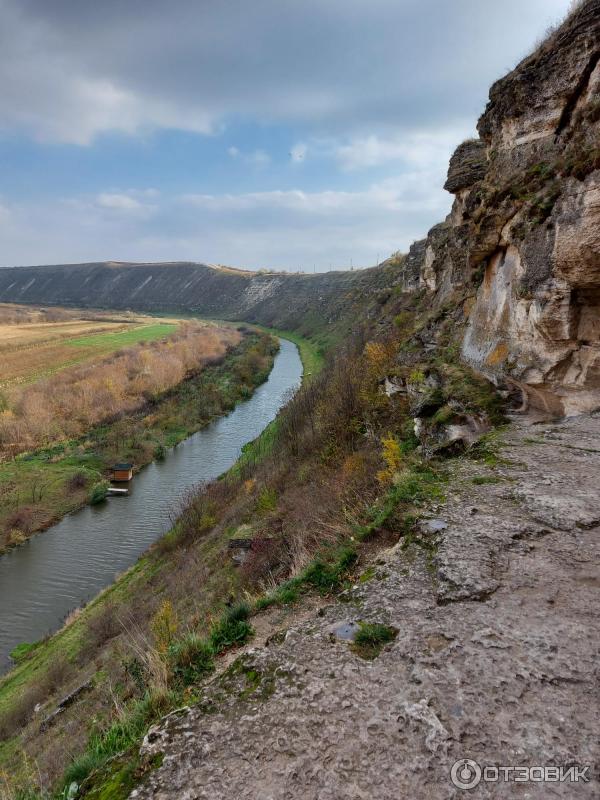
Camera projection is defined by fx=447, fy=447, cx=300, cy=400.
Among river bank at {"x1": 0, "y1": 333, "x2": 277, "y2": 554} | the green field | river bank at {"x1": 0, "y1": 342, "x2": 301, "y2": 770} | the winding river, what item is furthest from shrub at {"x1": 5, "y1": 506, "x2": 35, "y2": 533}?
the green field

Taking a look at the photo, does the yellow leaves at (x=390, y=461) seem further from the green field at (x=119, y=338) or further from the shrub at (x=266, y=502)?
the green field at (x=119, y=338)

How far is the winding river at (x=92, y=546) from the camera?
59.5 ft

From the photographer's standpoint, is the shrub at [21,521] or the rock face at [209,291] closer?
the shrub at [21,521]

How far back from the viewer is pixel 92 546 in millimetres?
22797

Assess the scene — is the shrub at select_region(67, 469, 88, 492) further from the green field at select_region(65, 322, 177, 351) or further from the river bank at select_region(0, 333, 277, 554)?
the green field at select_region(65, 322, 177, 351)

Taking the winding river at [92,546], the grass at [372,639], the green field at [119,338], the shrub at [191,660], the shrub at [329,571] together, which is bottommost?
the winding river at [92,546]

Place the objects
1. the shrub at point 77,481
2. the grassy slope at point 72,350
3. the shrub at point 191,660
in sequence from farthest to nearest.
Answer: the grassy slope at point 72,350
the shrub at point 77,481
the shrub at point 191,660

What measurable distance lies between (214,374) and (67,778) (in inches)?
2050

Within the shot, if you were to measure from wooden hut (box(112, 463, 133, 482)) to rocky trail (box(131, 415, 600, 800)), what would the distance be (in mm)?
26952

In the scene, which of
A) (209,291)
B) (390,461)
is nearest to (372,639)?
(390,461)

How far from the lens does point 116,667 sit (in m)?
11.9

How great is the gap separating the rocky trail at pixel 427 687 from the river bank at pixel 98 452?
23172 mm

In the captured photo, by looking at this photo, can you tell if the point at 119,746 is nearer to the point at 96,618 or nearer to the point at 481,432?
the point at 481,432

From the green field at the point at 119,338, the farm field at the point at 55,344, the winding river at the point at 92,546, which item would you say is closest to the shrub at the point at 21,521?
the winding river at the point at 92,546
